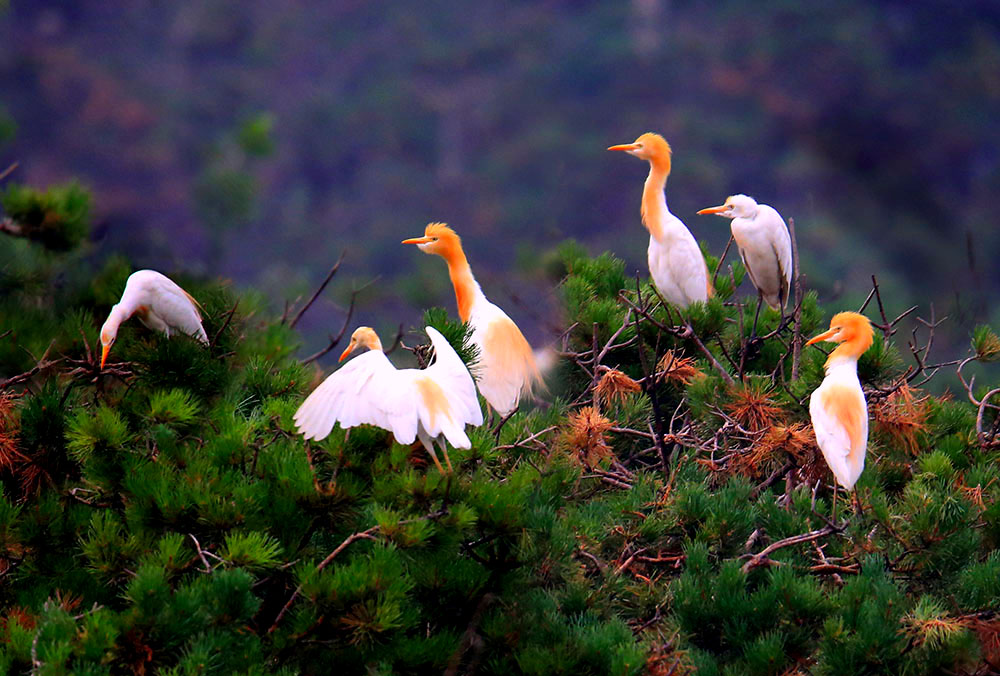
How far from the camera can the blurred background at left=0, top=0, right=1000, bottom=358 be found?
14.2 meters

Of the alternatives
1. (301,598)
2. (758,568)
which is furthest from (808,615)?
(301,598)

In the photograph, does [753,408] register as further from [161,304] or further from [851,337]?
[161,304]

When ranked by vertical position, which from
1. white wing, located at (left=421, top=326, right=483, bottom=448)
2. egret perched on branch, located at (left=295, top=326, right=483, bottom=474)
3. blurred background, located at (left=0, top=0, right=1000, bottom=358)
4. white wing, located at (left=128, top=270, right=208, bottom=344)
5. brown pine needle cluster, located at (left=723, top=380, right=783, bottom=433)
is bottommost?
blurred background, located at (left=0, top=0, right=1000, bottom=358)

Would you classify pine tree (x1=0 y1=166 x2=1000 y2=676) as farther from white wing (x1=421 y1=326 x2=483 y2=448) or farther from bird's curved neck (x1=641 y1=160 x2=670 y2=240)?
bird's curved neck (x1=641 y1=160 x2=670 y2=240)

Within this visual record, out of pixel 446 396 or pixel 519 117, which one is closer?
pixel 446 396

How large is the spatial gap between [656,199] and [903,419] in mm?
1573

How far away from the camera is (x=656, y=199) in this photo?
444cm

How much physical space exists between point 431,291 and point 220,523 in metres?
3.88

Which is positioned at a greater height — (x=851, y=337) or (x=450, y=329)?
(x=450, y=329)

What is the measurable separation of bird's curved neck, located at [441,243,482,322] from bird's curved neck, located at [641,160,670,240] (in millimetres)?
843

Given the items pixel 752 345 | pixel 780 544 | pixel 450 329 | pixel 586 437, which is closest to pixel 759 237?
pixel 752 345

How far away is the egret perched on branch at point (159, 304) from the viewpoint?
9.29ft

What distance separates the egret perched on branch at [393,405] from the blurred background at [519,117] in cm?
953

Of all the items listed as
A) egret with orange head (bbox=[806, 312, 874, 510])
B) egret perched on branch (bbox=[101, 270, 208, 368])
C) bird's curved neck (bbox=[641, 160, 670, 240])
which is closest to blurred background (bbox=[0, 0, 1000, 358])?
bird's curved neck (bbox=[641, 160, 670, 240])
